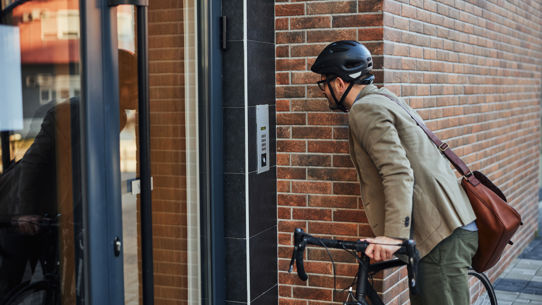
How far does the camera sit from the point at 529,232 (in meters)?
9.77

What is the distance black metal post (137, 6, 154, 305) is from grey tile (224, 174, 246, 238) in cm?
84

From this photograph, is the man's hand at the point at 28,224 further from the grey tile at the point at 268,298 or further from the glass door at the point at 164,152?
the grey tile at the point at 268,298

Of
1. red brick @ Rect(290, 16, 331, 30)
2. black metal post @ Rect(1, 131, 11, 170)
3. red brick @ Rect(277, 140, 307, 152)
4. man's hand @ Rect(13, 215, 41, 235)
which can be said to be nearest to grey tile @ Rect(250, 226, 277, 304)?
red brick @ Rect(277, 140, 307, 152)

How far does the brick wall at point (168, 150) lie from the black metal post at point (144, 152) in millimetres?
67

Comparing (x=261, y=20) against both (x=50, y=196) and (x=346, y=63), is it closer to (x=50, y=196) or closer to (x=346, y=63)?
(x=346, y=63)

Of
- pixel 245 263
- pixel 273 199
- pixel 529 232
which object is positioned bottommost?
pixel 529 232

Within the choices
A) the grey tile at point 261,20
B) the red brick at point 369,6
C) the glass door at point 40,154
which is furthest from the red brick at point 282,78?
the glass door at point 40,154

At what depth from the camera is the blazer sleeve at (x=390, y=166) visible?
3.67 m

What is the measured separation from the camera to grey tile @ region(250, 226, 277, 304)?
15.9 ft

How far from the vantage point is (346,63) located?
13.2 ft

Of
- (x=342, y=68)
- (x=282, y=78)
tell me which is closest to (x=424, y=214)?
(x=342, y=68)

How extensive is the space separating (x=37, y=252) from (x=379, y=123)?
5.51ft

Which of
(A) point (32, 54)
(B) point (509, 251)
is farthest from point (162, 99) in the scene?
(B) point (509, 251)

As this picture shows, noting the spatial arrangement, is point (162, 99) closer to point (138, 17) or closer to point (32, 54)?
point (138, 17)
